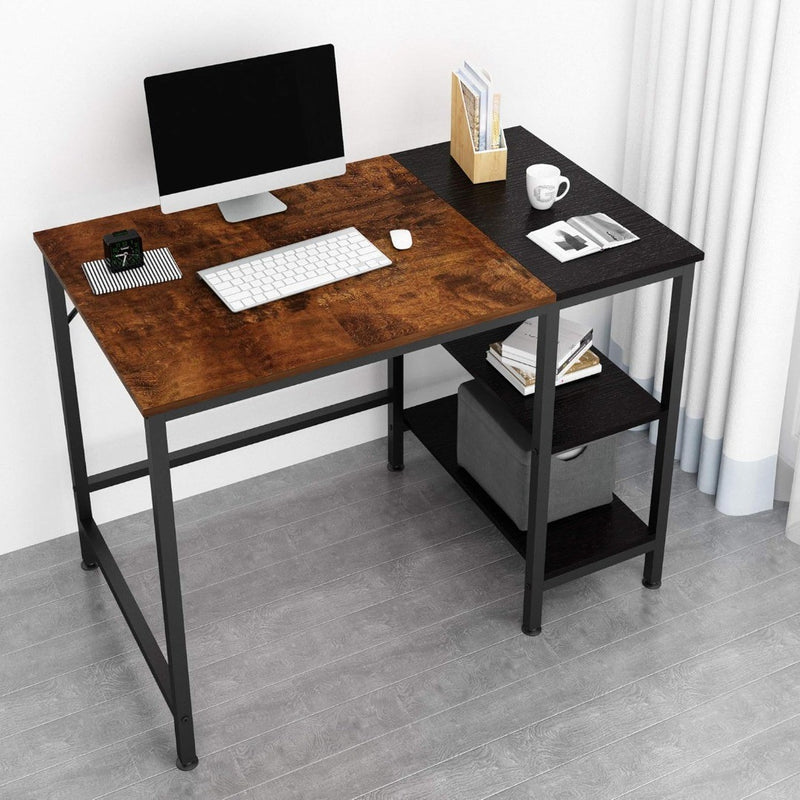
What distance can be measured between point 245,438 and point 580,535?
0.89 metres

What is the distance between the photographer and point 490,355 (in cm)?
295

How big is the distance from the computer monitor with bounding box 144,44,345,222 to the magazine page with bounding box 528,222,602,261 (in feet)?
1.64

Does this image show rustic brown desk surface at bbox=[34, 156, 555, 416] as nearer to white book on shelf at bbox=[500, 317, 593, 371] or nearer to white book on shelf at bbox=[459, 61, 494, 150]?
white book on shelf at bbox=[459, 61, 494, 150]

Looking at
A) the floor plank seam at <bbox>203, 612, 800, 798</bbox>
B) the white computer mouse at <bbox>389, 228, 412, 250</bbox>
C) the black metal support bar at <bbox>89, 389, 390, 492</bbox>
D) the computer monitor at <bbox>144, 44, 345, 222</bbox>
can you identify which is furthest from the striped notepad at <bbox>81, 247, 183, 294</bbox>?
the floor plank seam at <bbox>203, 612, 800, 798</bbox>

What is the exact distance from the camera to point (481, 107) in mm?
2793

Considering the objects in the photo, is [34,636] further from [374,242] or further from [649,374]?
[649,374]

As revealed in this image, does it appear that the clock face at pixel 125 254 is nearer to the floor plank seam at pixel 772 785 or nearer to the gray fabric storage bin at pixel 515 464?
the gray fabric storage bin at pixel 515 464

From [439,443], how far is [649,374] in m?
0.72

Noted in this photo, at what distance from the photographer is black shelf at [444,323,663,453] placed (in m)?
2.74

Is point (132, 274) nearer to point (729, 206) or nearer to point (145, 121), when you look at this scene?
point (145, 121)

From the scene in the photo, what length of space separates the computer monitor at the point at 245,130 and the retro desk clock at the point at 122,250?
141 millimetres

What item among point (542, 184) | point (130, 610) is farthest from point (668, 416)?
point (130, 610)

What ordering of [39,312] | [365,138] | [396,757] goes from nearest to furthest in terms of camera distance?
1. [396,757]
2. [39,312]
3. [365,138]

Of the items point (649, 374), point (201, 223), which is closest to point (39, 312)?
point (201, 223)
